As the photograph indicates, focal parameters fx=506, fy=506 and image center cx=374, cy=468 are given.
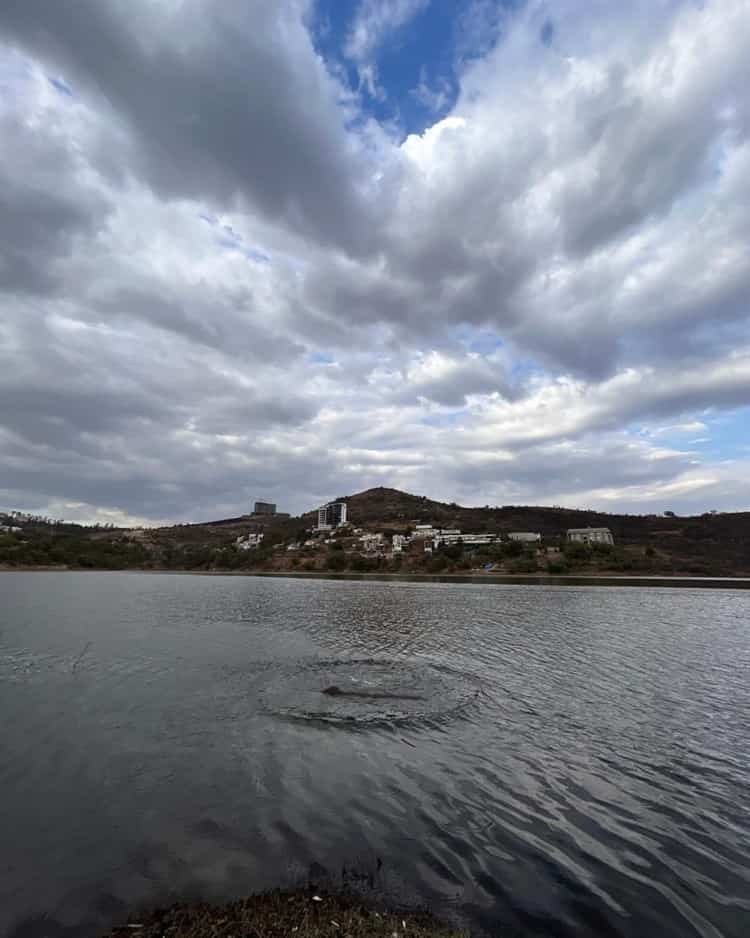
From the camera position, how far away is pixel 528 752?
1360cm

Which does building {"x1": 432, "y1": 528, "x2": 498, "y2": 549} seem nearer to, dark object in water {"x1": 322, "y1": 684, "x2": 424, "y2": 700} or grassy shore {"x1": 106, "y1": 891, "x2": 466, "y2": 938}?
dark object in water {"x1": 322, "y1": 684, "x2": 424, "y2": 700}

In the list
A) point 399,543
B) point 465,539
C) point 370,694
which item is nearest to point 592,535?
point 465,539

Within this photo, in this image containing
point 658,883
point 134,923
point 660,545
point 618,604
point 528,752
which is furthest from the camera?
point 660,545

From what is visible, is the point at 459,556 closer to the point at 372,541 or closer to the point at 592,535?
the point at 372,541

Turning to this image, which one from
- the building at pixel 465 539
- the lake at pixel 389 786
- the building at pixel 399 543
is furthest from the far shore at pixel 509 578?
the lake at pixel 389 786

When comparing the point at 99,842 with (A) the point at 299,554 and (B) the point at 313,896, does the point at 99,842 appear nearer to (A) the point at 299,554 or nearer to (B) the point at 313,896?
(B) the point at 313,896

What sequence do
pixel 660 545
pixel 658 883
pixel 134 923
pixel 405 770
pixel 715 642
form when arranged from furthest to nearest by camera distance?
pixel 660 545 → pixel 715 642 → pixel 405 770 → pixel 658 883 → pixel 134 923

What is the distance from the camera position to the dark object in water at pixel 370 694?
19.0 m

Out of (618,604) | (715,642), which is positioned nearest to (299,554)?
(618,604)

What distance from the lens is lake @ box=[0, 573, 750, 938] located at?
25.0 ft

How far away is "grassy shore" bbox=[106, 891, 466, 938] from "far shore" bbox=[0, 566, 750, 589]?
299ft

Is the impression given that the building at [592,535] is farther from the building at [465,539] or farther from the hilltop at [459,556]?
the building at [465,539]

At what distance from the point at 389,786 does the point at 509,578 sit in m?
106

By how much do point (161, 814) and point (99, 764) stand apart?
373cm
